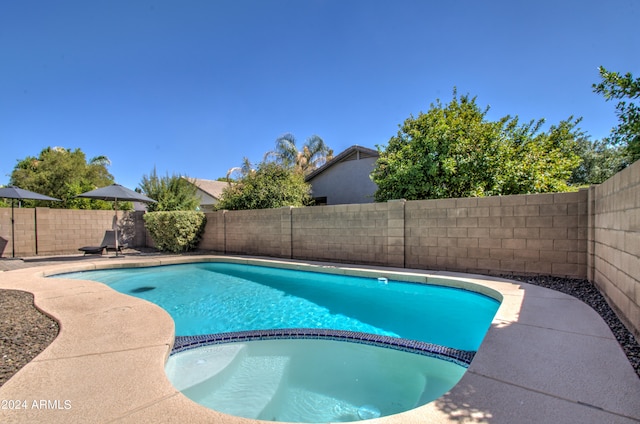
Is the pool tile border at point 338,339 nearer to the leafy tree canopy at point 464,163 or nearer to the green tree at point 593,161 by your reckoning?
the leafy tree canopy at point 464,163

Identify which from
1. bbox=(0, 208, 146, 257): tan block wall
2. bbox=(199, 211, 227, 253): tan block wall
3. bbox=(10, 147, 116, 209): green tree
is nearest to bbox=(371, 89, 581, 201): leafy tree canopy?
bbox=(199, 211, 227, 253): tan block wall

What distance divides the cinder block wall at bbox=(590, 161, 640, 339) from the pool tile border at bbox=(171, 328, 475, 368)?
64.8 inches

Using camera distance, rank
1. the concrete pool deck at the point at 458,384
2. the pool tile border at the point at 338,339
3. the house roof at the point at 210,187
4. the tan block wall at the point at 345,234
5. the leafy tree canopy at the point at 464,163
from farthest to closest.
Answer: the house roof at the point at 210,187 < the leafy tree canopy at the point at 464,163 < the tan block wall at the point at 345,234 < the pool tile border at the point at 338,339 < the concrete pool deck at the point at 458,384

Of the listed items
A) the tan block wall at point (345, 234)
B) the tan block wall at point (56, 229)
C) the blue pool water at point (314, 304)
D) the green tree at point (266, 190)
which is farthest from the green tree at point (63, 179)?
the tan block wall at point (345, 234)

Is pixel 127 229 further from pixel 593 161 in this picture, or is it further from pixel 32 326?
pixel 593 161

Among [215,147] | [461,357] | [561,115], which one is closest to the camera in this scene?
[461,357]

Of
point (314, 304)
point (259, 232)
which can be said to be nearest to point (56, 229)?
point (259, 232)

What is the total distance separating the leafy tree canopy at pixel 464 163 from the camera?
8.61m

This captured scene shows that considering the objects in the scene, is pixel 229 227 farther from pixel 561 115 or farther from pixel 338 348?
pixel 561 115

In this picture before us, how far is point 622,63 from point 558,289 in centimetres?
620

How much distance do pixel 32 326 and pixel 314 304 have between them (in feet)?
13.0

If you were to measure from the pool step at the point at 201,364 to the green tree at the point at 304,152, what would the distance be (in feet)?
72.0

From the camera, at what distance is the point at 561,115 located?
1170 centimetres

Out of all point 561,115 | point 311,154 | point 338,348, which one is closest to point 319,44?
point 561,115
